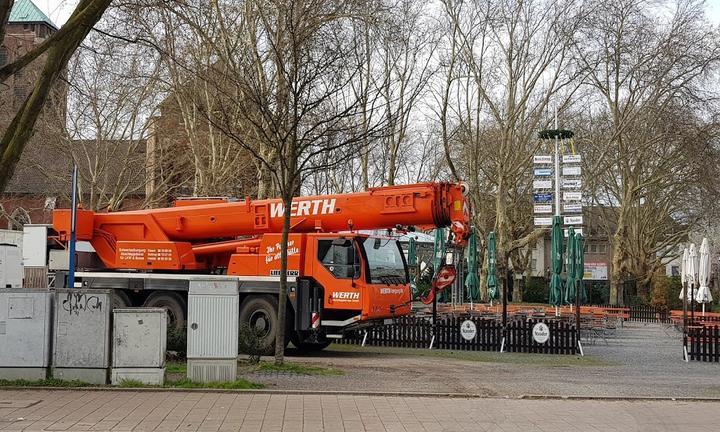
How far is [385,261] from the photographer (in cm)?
1858

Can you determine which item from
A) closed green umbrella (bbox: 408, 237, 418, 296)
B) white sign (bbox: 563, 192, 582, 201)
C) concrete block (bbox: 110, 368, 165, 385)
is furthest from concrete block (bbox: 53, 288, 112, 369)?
white sign (bbox: 563, 192, 582, 201)

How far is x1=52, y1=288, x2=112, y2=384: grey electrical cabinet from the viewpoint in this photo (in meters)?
12.4

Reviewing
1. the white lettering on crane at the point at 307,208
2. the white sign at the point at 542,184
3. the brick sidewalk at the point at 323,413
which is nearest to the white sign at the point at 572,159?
the white sign at the point at 542,184

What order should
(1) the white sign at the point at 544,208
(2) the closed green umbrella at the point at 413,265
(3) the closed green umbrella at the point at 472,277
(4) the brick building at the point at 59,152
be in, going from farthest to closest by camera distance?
(1) the white sign at the point at 544,208, (4) the brick building at the point at 59,152, (3) the closed green umbrella at the point at 472,277, (2) the closed green umbrella at the point at 413,265

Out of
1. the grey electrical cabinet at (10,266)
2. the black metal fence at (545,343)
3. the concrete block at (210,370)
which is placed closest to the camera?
the concrete block at (210,370)

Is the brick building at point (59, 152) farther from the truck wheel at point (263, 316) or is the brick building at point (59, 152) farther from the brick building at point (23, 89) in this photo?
the truck wheel at point (263, 316)

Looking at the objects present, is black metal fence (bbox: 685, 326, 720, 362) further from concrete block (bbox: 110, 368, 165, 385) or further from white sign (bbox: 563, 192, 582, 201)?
white sign (bbox: 563, 192, 582, 201)

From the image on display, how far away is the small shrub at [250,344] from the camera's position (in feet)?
50.8

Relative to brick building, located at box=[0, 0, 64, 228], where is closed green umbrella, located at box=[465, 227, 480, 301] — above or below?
below

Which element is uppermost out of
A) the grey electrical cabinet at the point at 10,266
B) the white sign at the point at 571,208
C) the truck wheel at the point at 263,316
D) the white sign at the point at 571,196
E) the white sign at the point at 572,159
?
the white sign at the point at 572,159

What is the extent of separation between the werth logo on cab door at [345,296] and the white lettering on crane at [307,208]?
6.36ft

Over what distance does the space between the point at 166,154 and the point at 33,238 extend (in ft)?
56.6

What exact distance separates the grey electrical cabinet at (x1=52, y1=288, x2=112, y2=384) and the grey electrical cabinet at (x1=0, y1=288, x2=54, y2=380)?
0.57ft

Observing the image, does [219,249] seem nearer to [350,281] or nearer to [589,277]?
[350,281]
